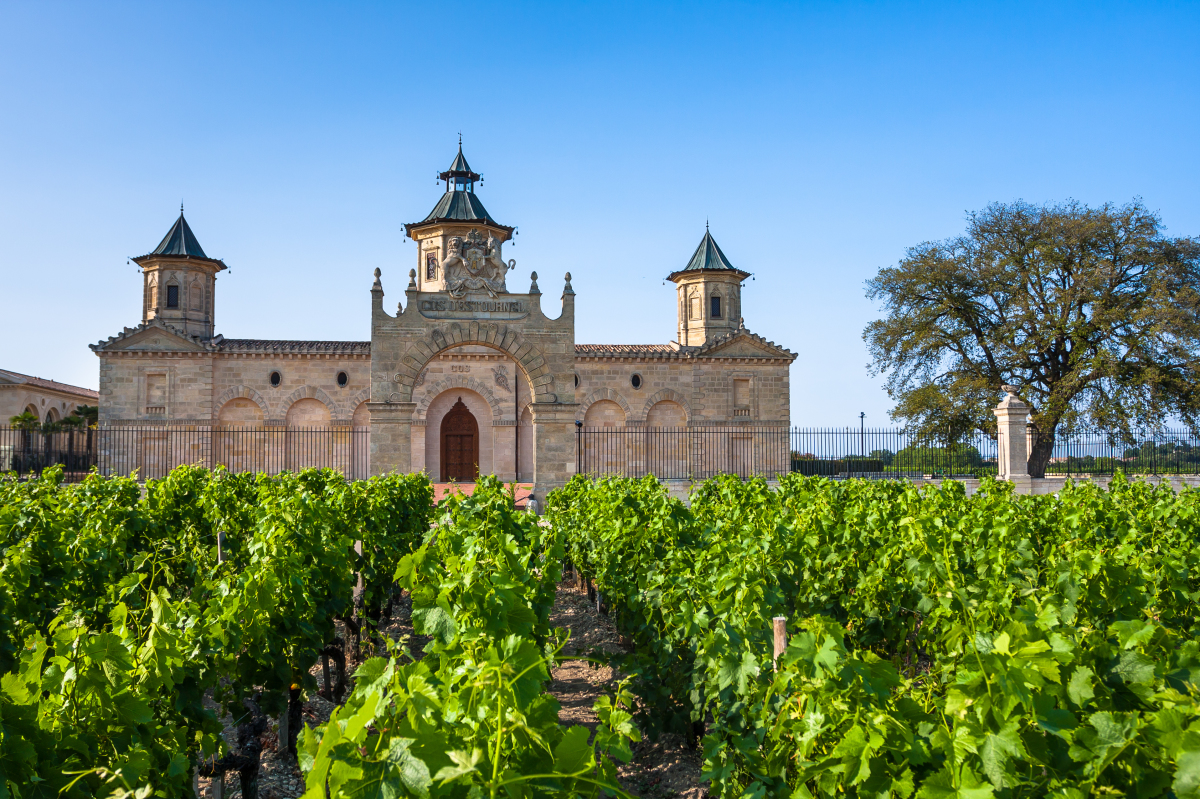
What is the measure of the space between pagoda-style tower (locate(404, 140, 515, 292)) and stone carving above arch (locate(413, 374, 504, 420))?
11.2ft

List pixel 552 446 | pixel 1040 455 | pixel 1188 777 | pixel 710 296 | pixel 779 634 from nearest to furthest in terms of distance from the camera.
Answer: pixel 1188 777, pixel 779 634, pixel 552 446, pixel 1040 455, pixel 710 296

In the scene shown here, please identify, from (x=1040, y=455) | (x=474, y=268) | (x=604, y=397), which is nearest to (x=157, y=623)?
(x=474, y=268)

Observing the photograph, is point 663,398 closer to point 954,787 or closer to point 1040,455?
point 1040,455

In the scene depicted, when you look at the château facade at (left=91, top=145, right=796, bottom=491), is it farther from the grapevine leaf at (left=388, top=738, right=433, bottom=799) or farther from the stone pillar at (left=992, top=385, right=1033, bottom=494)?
the grapevine leaf at (left=388, top=738, right=433, bottom=799)

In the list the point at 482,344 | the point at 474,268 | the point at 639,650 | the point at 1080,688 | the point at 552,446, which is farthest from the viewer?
the point at 474,268

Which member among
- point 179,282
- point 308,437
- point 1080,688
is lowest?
point 1080,688

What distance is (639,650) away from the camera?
5871 millimetres

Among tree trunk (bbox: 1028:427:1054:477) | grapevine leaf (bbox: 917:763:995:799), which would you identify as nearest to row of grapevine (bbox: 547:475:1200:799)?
grapevine leaf (bbox: 917:763:995:799)

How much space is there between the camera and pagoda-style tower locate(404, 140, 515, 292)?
93.7 feet

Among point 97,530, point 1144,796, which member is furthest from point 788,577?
point 97,530

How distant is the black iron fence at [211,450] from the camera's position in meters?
24.7

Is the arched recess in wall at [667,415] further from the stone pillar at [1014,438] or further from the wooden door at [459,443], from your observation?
the stone pillar at [1014,438]

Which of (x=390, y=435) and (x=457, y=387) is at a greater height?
(x=457, y=387)

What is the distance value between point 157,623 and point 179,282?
94.0ft
